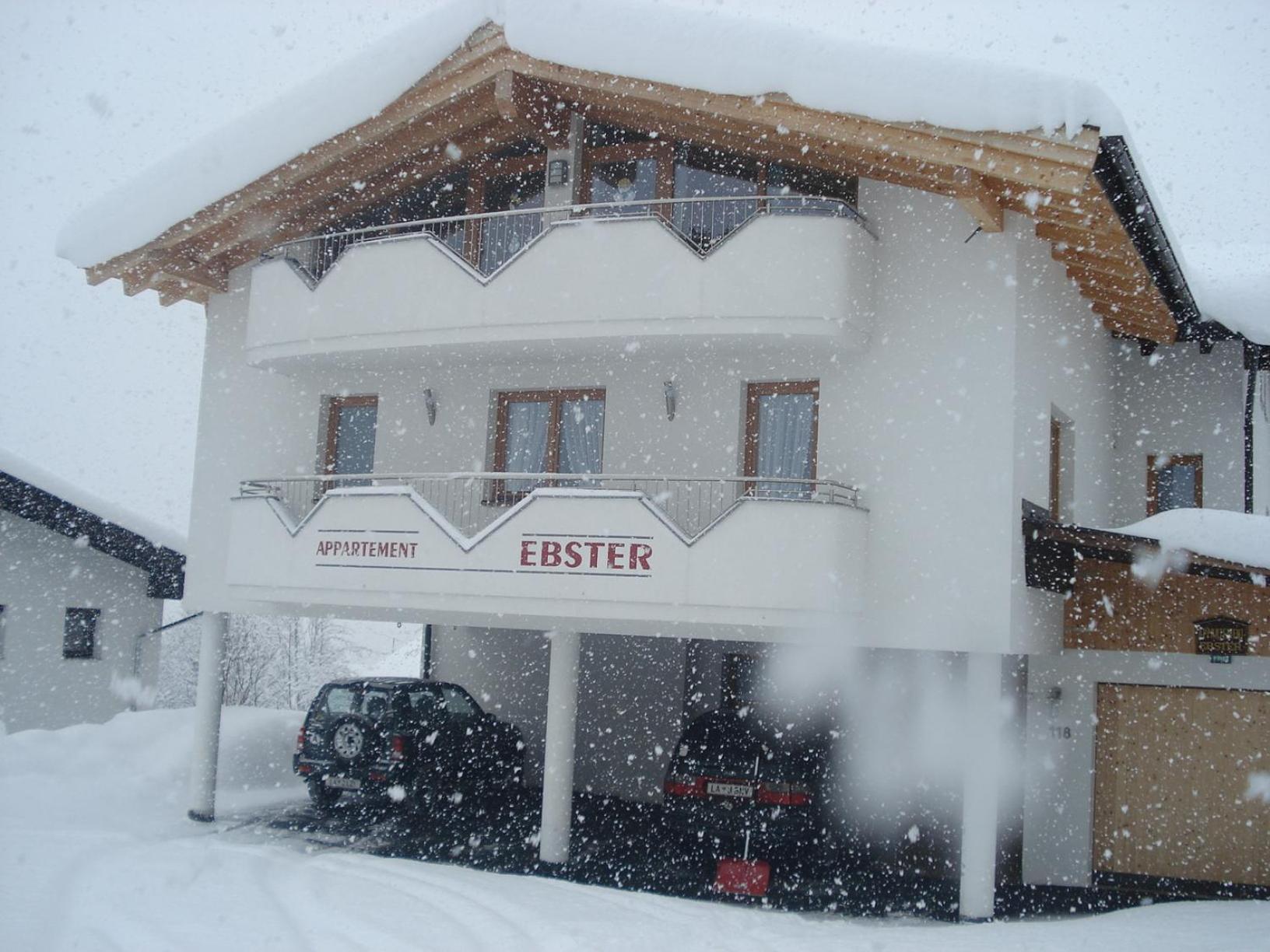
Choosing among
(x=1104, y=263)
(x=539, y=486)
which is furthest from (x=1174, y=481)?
(x=539, y=486)

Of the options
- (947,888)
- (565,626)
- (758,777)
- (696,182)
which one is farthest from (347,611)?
(947,888)

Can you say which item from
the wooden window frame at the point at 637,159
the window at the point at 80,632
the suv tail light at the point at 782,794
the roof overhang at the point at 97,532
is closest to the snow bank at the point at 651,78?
the wooden window frame at the point at 637,159

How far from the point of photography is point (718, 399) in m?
13.5

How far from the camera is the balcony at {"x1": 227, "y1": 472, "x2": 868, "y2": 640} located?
37.9 ft

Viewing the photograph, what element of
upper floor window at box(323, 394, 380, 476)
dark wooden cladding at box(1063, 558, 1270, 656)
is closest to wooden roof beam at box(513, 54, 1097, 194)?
dark wooden cladding at box(1063, 558, 1270, 656)

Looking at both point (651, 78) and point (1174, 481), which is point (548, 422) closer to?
point (651, 78)

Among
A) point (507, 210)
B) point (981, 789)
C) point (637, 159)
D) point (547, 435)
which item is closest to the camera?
point (981, 789)

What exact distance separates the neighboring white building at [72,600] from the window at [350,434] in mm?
7986

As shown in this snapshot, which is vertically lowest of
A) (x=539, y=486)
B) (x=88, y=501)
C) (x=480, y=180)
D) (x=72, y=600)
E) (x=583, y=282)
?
(x=72, y=600)

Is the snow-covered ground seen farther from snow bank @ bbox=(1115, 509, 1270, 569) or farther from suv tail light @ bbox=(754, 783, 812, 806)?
snow bank @ bbox=(1115, 509, 1270, 569)

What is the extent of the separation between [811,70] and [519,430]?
18.9ft

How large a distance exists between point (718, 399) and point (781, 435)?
85 centimetres

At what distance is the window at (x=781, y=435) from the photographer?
42.6ft

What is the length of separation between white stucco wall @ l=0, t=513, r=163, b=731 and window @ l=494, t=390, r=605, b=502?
36.6ft
